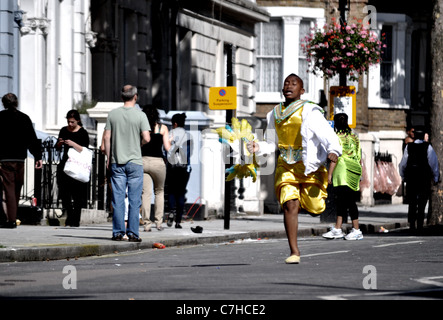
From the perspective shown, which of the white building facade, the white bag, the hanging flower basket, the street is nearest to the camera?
the street

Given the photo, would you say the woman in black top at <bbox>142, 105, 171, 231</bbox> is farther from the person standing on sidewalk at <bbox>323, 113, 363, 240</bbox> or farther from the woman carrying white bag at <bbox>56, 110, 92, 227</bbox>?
the person standing on sidewalk at <bbox>323, 113, 363, 240</bbox>

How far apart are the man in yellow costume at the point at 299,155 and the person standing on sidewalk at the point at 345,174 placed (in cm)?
598

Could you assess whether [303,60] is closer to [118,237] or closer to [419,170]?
[419,170]

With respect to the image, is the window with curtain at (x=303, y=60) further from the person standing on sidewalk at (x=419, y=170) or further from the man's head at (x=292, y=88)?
the man's head at (x=292, y=88)

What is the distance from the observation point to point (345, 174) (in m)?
18.8

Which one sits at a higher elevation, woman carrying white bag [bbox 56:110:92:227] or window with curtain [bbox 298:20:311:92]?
window with curtain [bbox 298:20:311:92]

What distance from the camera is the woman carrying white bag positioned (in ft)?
63.3

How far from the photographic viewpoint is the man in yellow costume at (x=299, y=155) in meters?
12.5

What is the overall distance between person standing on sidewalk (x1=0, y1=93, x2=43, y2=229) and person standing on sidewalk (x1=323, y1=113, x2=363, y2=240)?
4.34 meters

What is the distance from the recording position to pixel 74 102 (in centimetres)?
2391

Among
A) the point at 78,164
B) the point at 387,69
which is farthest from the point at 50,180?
the point at 387,69

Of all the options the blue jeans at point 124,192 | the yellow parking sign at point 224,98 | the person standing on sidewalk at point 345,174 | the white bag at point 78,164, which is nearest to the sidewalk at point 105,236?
the blue jeans at point 124,192

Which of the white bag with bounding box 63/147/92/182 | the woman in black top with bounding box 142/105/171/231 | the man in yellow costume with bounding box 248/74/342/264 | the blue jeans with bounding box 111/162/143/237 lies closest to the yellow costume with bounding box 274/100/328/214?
the man in yellow costume with bounding box 248/74/342/264

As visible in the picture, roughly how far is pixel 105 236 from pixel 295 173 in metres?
4.87
